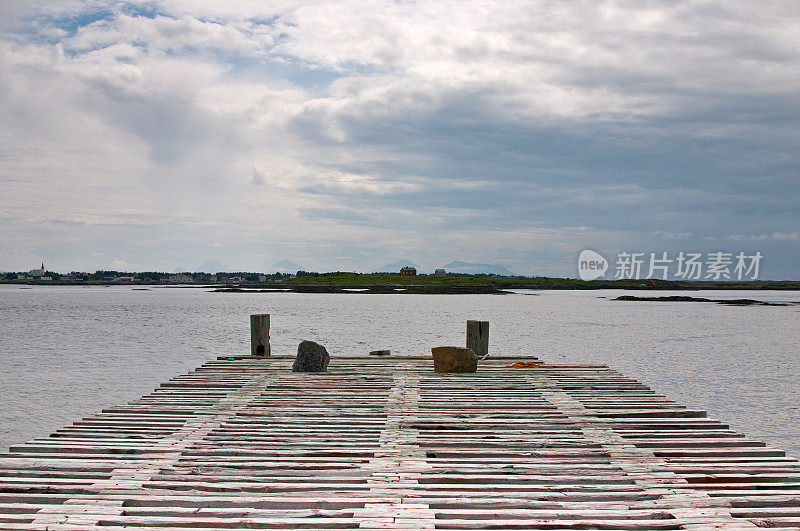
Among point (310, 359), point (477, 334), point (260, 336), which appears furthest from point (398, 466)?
point (260, 336)

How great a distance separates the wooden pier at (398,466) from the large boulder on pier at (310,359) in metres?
2.66

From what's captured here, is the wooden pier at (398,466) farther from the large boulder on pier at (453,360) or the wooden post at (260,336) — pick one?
the wooden post at (260,336)

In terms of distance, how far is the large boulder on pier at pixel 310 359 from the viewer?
14055 mm

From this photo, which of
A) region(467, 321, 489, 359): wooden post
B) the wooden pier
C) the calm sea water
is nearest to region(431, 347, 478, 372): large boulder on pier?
the wooden pier

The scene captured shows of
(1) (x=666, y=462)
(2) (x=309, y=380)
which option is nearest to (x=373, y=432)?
(1) (x=666, y=462)

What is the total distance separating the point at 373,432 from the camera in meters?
8.55

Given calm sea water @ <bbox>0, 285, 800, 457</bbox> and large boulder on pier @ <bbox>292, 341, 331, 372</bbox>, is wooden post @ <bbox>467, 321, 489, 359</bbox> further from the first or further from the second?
calm sea water @ <bbox>0, 285, 800, 457</bbox>

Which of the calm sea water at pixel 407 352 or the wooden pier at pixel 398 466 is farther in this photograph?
the calm sea water at pixel 407 352

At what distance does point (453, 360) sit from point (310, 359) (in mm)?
3096

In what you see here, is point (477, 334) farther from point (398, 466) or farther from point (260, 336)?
point (398, 466)

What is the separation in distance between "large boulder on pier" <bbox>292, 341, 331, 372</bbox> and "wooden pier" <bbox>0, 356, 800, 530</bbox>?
266 cm

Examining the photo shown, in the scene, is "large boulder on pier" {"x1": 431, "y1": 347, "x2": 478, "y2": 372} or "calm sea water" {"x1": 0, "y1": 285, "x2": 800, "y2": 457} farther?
"calm sea water" {"x1": 0, "y1": 285, "x2": 800, "y2": 457}

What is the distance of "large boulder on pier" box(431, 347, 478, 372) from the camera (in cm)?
1384

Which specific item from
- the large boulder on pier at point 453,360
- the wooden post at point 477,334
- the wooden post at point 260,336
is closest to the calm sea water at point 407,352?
the wooden post at point 260,336
